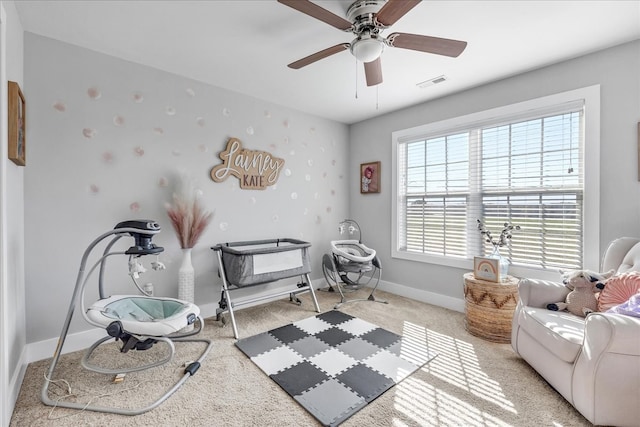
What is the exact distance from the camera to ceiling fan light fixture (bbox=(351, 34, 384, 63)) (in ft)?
5.76

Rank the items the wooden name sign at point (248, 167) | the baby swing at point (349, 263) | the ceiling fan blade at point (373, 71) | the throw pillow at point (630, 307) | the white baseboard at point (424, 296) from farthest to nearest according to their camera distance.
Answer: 1. the baby swing at point (349, 263)
2. the white baseboard at point (424, 296)
3. the wooden name sign at point (248, 167)
4. the ceiling fan blade at point (373, 71)
5. the throw pillow at point (630, 307)

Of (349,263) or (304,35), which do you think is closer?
(304,35)

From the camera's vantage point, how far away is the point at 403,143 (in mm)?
3682

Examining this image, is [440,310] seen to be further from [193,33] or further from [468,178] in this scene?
[193,33]

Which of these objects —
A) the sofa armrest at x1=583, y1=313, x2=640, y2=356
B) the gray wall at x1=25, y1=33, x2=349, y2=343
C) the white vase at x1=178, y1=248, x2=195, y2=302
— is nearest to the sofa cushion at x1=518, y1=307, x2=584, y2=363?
the sofa armrest at x1=583, y1=313, x2=640, y2=356

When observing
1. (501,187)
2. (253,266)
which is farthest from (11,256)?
(501,187)

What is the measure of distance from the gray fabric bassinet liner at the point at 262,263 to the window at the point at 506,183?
4.78ft

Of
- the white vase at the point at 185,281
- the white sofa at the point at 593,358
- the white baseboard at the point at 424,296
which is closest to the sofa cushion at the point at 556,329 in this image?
the white sofa at the point at 593,358

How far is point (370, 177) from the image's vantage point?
13.2 feet

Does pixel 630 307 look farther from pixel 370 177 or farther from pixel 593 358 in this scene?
pixel 370 177

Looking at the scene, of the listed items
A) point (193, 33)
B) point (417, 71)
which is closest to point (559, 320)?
point (417, 71)

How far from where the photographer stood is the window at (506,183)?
238 centimetres

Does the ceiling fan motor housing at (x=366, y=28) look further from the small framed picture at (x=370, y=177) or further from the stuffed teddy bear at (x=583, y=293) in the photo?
the small framed picture at (x=370, y=177)

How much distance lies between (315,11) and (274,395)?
2.21 metres
